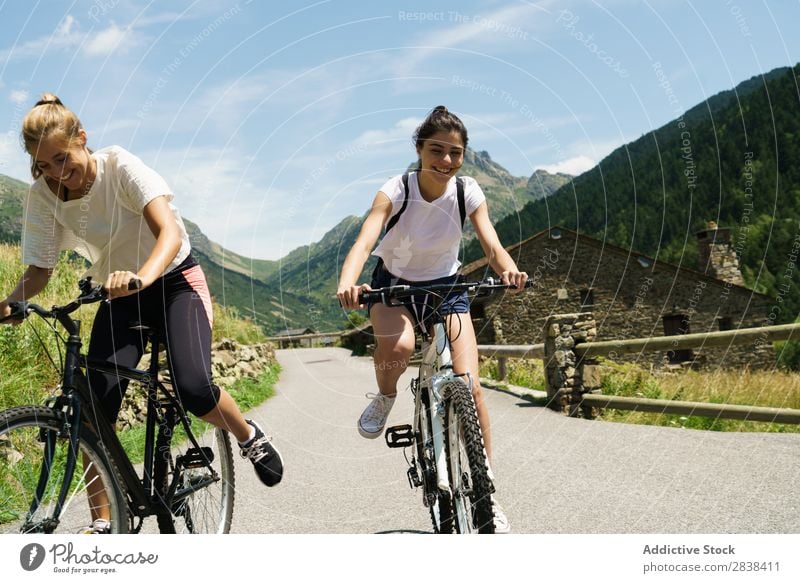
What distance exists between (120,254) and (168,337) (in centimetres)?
40

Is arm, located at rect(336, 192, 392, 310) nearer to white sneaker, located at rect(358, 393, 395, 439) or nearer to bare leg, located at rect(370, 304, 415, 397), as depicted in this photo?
bare leg, located at rect(370, 304, 415, 397)

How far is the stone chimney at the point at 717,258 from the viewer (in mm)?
34188

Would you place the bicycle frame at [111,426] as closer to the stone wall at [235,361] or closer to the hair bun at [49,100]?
the hair bun at [49,100]

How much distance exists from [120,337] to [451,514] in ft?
5.33

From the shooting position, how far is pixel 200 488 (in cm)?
327

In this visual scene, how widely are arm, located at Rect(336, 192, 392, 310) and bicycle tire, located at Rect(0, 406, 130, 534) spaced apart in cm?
110

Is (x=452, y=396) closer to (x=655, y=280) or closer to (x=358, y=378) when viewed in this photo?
(x=358, y=378)

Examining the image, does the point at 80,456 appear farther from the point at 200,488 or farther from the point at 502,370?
the point at 502,370

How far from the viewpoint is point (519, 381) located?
471 inches

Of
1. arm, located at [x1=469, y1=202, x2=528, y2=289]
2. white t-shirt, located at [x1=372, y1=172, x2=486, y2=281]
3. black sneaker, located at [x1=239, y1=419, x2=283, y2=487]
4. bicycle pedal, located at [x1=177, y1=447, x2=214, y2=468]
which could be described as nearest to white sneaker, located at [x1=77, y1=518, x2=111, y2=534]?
bicycle pedal, located at [x1=177, y1=447, x2=214, y2=468]

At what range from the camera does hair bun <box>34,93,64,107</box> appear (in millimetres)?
2527

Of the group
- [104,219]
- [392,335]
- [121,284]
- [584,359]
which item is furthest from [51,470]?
[584,359]

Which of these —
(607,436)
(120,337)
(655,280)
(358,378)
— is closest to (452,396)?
(120,337)

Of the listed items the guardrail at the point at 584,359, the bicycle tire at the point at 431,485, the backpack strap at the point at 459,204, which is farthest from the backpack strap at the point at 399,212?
the guardrail at the point at 584,359
